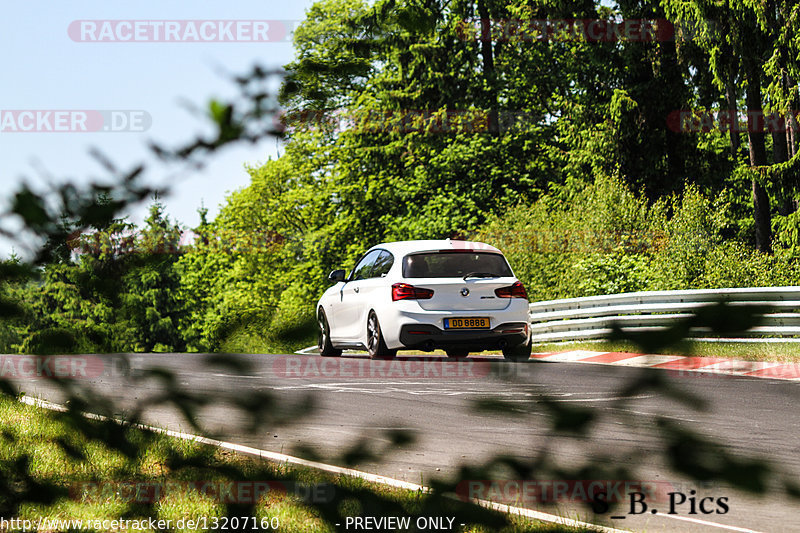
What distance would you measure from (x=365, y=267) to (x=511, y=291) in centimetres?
250

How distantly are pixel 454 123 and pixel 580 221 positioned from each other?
527 inches

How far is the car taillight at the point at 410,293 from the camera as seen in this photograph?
1329cm

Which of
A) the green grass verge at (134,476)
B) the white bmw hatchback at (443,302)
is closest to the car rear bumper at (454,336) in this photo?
the white bmw hatchback at (443,302)

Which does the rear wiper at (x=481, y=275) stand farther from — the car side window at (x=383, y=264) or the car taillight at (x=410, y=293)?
the car side window at (x=383, y=264)

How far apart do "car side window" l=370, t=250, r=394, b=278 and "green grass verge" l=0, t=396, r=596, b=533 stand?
1166cm

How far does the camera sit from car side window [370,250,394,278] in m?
13.9

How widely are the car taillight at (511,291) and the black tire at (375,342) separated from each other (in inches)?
64.9

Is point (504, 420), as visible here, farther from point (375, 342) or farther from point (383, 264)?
point (383, 264)

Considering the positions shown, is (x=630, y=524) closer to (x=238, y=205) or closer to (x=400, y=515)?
(x=400, y=515)

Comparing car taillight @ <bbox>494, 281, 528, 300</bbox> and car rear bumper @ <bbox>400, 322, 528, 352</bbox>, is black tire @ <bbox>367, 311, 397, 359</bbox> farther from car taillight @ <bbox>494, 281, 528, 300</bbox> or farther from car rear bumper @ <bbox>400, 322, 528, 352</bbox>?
car taillight @ <bbox>494, 281, 528, 300</bbox>

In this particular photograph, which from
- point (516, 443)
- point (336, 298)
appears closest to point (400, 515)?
point (516, 443)

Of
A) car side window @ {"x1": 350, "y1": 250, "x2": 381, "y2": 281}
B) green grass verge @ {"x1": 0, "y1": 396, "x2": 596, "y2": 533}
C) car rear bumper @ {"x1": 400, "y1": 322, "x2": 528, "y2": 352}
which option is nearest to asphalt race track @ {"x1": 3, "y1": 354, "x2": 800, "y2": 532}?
green grass verge @ {"x1": 0, "y1": 396, "x2": 596, "y2": 533}

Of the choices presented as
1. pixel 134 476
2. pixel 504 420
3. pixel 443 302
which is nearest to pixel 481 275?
pixel 443 302

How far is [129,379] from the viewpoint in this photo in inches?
80.5
